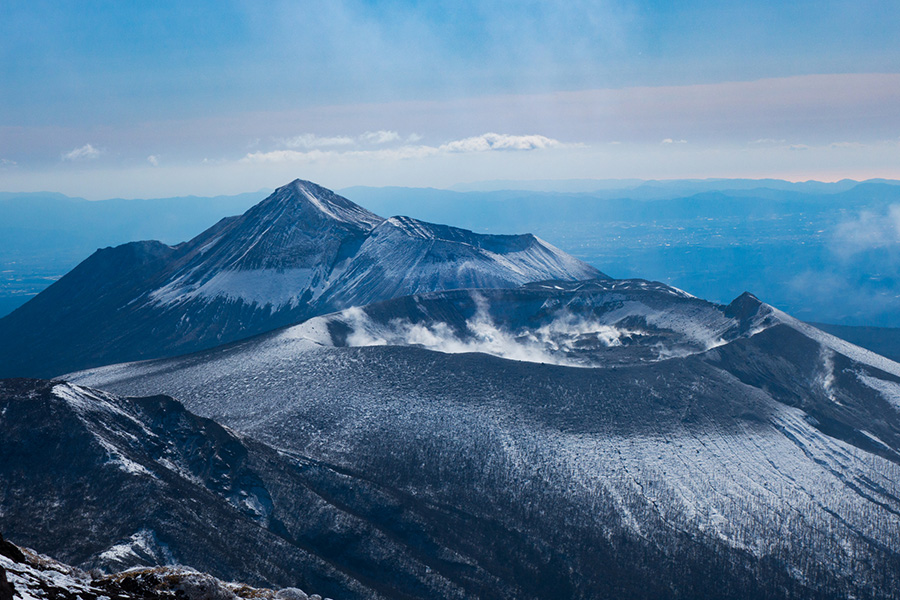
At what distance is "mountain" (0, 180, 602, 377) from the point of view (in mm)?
155875

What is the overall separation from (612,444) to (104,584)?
54.9 meters

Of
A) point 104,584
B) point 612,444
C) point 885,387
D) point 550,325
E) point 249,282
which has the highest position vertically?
point 104,584

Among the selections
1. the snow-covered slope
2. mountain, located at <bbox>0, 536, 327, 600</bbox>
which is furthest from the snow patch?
mountain, located at <bbox>0, 536, 327, 600</bbox>

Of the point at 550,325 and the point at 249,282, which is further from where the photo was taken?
the point at 249,282

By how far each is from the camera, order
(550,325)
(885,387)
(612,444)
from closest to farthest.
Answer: (612,444)
(885,387)
(550,325)

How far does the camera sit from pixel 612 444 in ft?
234

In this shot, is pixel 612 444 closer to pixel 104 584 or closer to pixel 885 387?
pixel 885 387

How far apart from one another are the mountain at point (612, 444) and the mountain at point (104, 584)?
29.2m

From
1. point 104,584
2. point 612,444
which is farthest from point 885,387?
point 104,584

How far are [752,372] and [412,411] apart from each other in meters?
43.5

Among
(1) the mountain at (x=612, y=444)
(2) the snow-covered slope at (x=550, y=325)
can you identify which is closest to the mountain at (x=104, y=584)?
(1) the mountain at (x=612, y=444)

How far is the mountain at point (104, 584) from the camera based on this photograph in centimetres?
2084

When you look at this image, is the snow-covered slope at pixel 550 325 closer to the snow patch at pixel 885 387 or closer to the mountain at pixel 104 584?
the snow patch at pixel 885 387

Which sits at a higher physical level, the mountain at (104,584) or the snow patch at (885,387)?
the mountain at (104,584)
